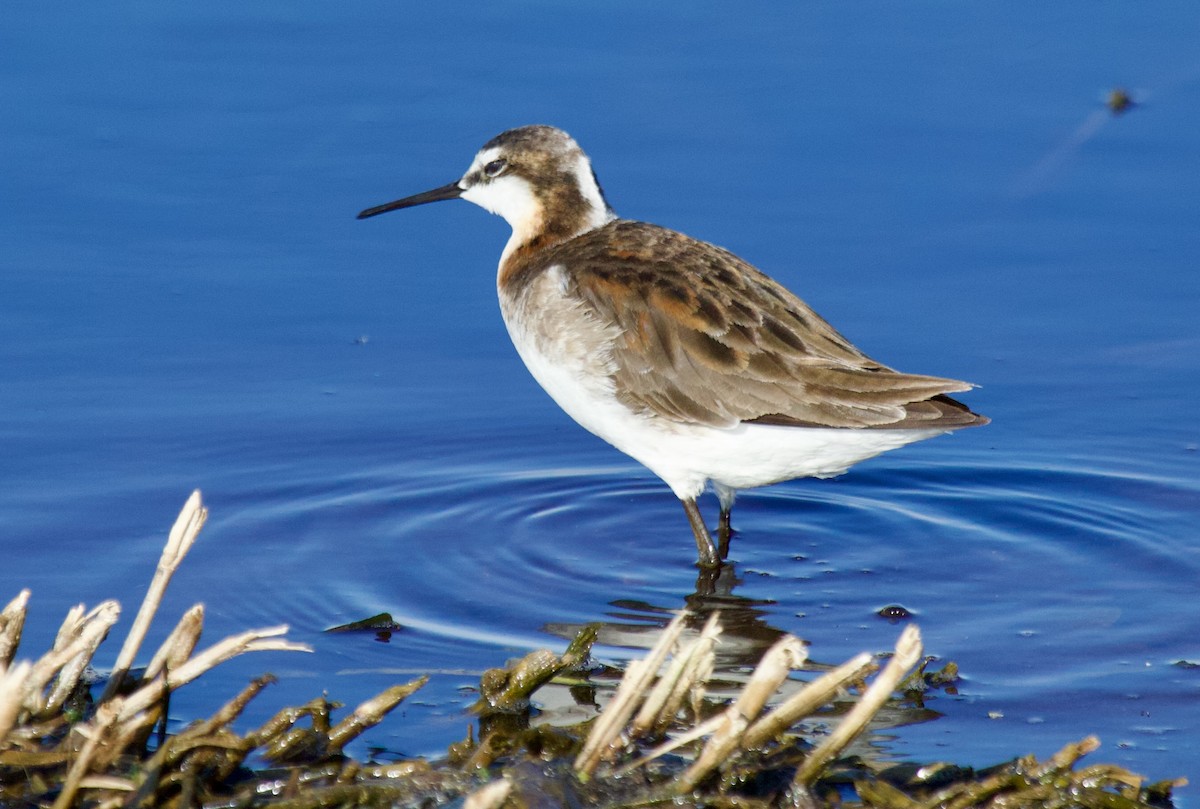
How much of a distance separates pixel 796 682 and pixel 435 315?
4166 millimetres

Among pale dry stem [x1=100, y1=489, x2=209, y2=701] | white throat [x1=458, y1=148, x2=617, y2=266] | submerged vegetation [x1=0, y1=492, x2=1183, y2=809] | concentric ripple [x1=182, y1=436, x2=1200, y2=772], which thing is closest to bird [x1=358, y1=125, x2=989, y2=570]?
concentric ripple [x1=182, y1=436, x2=1200, y2=772]

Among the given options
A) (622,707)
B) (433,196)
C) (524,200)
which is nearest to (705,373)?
(524,200)

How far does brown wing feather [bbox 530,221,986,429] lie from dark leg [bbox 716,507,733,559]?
61 centimetres

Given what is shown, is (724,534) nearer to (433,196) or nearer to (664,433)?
(664,433)

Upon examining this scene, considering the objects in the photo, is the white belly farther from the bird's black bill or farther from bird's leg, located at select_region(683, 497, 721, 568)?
the bird's black bill

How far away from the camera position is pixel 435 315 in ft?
33.1

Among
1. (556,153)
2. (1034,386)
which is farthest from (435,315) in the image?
(1034,386)

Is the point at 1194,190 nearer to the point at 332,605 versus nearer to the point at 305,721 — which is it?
the point at 332,605

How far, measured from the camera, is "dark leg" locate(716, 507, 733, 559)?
8070mm

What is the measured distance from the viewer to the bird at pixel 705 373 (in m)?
7.50

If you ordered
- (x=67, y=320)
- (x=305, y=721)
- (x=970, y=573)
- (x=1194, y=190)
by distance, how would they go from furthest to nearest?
(x=1194, y=190), (x=67, y=320), (x=970, y=573), (x=305, y=721)

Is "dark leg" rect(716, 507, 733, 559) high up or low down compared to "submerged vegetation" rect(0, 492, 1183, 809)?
up

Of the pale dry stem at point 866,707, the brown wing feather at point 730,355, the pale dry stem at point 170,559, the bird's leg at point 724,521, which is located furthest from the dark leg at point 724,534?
the pale dry stem at point 170,559

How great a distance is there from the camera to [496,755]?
18.0 ft
